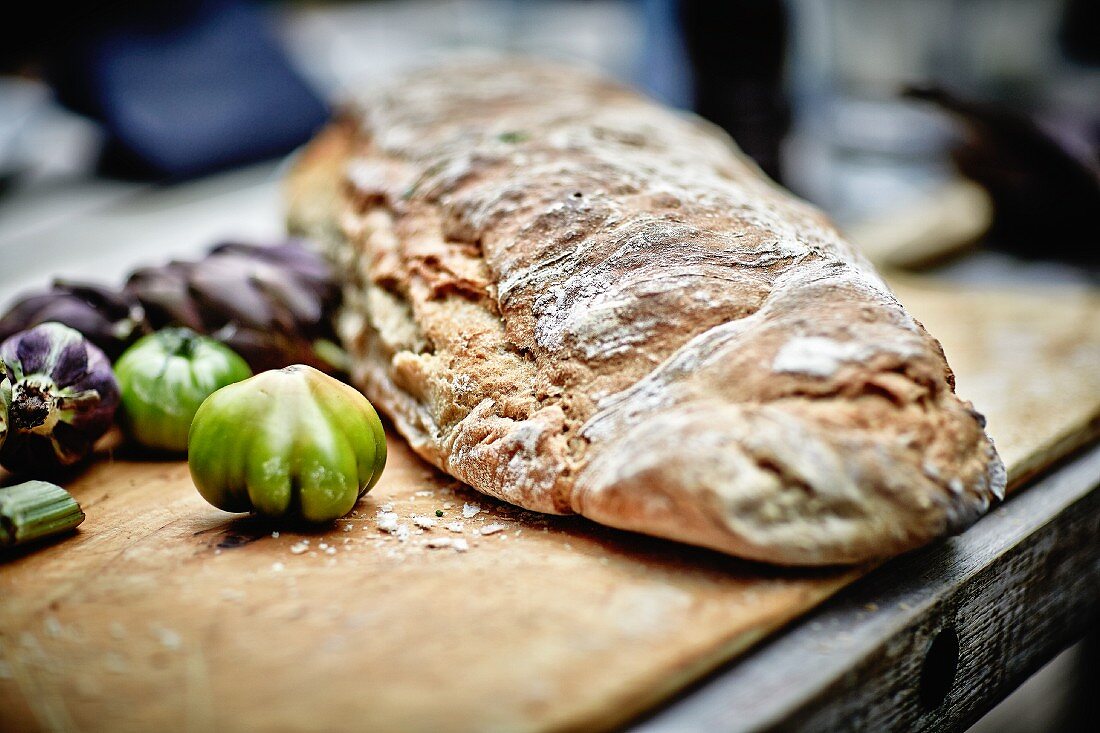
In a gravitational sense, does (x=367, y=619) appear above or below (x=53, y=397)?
below

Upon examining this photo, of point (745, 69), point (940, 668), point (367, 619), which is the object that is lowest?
point (940, 668)

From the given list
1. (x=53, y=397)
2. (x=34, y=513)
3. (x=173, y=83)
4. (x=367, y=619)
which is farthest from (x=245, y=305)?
(x=173, y=83)

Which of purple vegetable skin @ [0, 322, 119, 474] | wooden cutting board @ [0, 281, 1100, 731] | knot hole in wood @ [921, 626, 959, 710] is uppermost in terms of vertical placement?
purple vegetable skin @ [0, 322, 119, 474]

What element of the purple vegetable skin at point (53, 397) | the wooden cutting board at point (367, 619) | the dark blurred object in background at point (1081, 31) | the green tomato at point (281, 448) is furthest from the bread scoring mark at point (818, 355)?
the dark blurred object in background at point (1081, 31)

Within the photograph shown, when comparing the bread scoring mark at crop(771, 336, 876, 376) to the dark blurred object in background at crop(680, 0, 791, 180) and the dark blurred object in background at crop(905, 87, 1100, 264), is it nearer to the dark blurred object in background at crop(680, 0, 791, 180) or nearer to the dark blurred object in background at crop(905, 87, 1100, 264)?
the dark blurred object in background at crop(905, 87, 1100, 264)

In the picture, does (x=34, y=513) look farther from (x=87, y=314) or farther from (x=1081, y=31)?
(x=1081, y=31)

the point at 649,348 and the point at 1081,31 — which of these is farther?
the point at 1081,31

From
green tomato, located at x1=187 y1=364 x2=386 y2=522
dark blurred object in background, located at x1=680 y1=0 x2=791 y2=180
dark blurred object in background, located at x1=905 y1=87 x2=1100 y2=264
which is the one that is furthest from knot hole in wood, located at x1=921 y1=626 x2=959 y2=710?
dark blurred object in background, located at x1=680 y1=0 x2=791 y2=180

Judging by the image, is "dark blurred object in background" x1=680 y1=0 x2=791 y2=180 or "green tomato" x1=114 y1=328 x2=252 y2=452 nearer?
"green tomato" x1=114 y1=328 x2=252 y2=452
